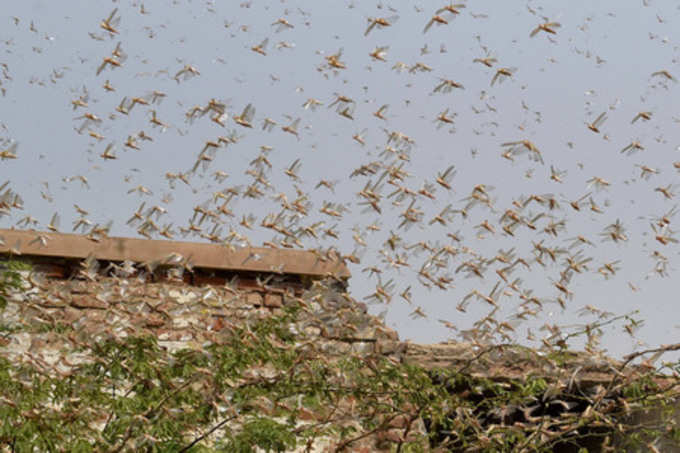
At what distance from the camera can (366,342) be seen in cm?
617

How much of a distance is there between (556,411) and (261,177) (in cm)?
298

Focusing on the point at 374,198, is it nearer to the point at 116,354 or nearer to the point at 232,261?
the point at 232,261

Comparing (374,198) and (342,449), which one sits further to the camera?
(374,198)

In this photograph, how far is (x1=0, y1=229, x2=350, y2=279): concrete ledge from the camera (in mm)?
6496

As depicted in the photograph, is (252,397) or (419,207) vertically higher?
(419,207)

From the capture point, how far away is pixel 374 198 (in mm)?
6332

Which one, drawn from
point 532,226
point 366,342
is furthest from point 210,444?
point 532,226

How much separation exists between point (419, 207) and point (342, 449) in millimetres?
2004

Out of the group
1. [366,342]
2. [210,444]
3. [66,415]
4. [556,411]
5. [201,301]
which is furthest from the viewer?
[556,411]

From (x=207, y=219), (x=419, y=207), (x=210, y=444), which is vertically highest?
(x=419, y=207)

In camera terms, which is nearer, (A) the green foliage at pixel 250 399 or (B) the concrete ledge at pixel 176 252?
(A) the green foliage at pixel 250 399

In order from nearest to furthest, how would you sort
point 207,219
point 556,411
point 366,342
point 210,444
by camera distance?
point 210,444 < point 366,342 < point 207,219 < point 556,411

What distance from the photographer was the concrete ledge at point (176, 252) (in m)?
6.50

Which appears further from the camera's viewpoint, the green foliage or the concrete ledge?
the concrete ledge
